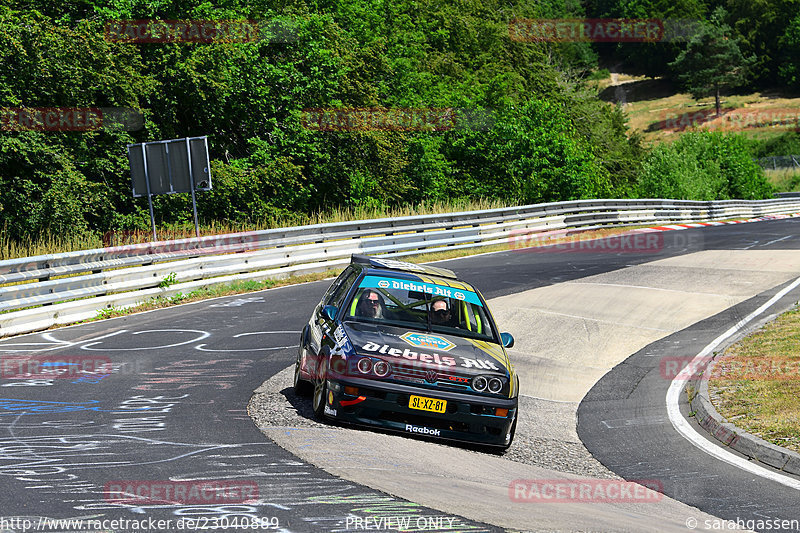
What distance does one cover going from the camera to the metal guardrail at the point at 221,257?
14.2m

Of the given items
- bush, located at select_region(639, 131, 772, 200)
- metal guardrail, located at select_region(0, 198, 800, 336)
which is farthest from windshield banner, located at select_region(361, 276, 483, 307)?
bush, located at select_region(639, 131, 772, 200)

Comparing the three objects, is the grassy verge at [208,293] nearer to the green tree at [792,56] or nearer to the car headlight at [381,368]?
the car headlight at [381,368]

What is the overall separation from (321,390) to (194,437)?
1.28 meters

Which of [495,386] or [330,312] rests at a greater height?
[330,312]

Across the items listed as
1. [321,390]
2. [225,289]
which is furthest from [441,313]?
[225,289]

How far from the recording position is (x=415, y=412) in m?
7.86

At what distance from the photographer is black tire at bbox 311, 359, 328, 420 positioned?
8070 mm

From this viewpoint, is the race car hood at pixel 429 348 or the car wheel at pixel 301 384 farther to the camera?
the car wheel at pixel 301 384

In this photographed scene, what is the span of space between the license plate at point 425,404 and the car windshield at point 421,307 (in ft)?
3.51

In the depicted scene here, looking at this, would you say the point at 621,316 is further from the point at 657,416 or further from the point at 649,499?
the point at 649,499

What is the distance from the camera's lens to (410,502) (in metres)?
5.91

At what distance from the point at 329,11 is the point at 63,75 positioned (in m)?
18.1

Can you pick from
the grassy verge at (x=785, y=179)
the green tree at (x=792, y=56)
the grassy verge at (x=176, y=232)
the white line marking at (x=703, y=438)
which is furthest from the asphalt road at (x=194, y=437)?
the green tree at (x=792, y=56)

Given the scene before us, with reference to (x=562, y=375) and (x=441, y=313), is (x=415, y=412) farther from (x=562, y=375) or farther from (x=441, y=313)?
(x=562, y=375)
